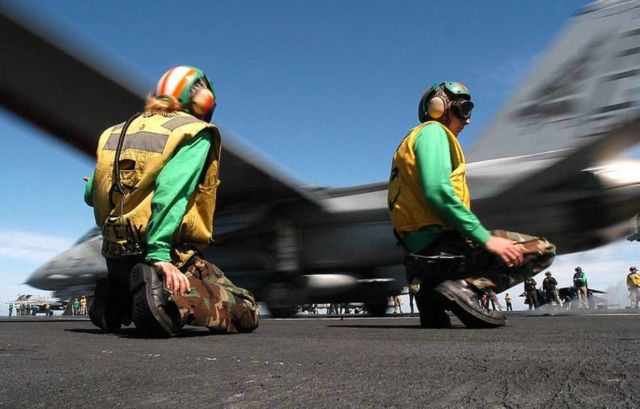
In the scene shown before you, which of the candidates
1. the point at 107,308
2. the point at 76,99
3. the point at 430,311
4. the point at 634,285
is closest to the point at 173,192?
the point at 107,308

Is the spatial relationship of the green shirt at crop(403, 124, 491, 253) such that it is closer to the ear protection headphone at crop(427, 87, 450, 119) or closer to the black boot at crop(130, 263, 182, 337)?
the ear protection headphone at crop(427, 87, 450, 119)

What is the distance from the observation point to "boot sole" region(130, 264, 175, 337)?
6.79ft

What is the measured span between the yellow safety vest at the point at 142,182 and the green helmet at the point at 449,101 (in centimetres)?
125

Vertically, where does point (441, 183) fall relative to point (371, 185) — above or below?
below

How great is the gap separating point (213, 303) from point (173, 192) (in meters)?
0.48

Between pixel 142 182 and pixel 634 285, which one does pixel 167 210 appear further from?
pixel 634 285

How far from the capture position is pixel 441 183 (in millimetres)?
2662

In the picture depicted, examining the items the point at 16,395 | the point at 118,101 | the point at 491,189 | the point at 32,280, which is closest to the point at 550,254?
the point at 16,395

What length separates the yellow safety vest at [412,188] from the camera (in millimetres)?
2816

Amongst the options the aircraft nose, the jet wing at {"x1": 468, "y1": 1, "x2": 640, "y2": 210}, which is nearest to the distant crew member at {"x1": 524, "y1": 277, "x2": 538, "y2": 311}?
the jet wing at {"x1": 468, "y1": 1, "x2": 640, "y2": 210}

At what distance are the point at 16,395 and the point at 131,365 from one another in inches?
15.2

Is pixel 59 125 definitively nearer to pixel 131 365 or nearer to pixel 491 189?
pixel 491 189

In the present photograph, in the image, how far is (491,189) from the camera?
6.82 meters

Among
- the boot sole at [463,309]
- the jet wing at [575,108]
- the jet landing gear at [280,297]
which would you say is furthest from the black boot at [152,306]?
the jet landing gear at [280,297]
